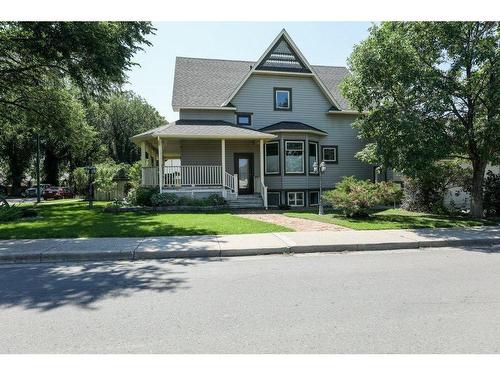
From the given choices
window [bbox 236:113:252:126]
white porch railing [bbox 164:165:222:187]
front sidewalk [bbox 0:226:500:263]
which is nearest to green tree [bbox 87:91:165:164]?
window [bbox 236:113:252:126]

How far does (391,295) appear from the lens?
5102 mm

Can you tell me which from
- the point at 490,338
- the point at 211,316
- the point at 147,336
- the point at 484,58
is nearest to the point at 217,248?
the point at 211,316

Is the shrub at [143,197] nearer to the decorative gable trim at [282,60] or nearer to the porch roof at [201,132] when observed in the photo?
the porch roof at [201,132]

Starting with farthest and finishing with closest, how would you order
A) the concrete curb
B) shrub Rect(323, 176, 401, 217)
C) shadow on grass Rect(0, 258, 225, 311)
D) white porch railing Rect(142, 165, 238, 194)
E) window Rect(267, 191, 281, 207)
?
window Rect(267, 191, 281, 207), white porch railing Rect(142, 165, 238, 194), shrub Rect(323, 176, 401, 217), the concrete curb, shadow on grass Rect(0, 258, 225, 311)

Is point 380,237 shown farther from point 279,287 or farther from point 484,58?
point 484,58

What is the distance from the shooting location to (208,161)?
2042 centimetres

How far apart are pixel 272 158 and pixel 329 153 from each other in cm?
400

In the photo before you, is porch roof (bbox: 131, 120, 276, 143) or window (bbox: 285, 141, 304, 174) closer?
porch roof (bbox: 131, 120, 276, 143)

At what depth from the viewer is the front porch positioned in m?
18.1

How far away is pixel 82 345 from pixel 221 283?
2.59m

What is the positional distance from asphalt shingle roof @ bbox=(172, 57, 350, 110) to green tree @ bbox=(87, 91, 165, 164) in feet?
93.8

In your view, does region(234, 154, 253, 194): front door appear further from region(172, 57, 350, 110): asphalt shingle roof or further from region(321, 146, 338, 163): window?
region(321, 146, 338, 163): window

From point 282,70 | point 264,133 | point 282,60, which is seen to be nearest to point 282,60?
point 282,60

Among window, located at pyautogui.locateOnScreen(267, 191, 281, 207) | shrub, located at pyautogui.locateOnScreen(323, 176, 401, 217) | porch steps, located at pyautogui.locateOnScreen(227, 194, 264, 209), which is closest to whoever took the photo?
shrub, located at pyautogui.locateOnScreen(323, 176, 401, 217)
